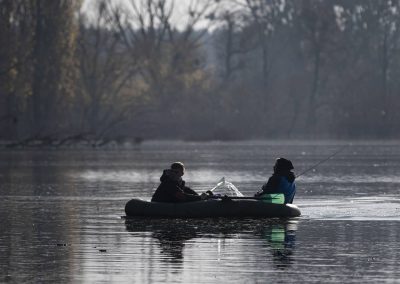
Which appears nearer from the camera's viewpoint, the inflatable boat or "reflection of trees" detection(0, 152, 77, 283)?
"reflection of trees" detection(0, 152, 77, 283)

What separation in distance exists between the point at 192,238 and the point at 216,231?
140 cm

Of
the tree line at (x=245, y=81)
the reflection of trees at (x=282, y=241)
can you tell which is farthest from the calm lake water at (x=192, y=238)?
the tree line at (x=245, y=81)

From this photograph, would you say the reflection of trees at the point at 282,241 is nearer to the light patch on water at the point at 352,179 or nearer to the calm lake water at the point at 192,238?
the calm lake water at the point at 192,238

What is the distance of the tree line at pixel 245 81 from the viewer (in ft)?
306

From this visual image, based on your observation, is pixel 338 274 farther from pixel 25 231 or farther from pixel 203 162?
pixel 203 162

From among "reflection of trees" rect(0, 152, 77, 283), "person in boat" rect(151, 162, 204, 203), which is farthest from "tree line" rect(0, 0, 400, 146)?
"person in boat" rect(151, 162, 204, 203)

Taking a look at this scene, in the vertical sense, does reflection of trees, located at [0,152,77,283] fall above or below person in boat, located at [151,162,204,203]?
below

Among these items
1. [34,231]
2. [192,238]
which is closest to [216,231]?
[192,238]

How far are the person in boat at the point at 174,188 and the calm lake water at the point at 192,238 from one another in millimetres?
507

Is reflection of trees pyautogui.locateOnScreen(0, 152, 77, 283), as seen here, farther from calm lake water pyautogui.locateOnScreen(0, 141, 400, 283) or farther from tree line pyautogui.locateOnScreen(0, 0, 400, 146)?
tree line pyautogui.locateOnScreen(0, 0, 400, 146)

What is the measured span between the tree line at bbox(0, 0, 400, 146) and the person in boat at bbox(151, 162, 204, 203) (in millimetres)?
60148

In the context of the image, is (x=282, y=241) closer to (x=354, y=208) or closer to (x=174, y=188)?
(x=174, y=188)

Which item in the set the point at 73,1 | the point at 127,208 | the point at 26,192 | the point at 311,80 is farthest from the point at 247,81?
the point at 127,208

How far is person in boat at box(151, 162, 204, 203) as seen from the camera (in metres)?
25.3
